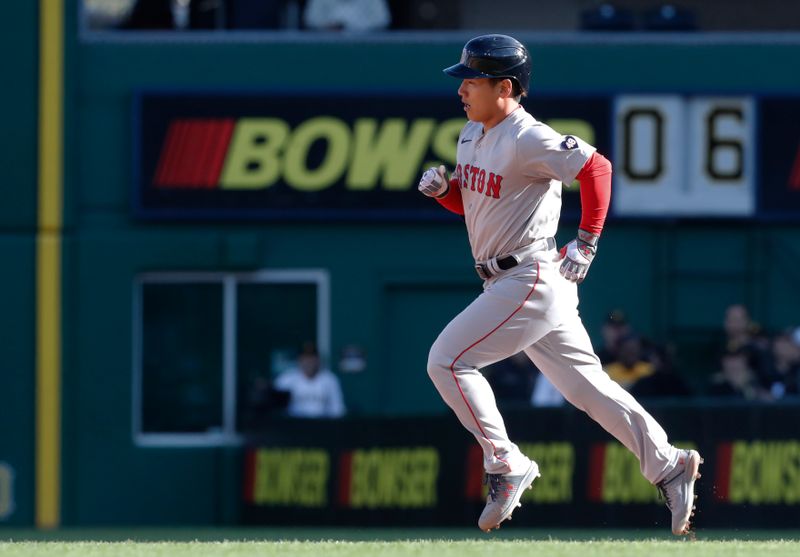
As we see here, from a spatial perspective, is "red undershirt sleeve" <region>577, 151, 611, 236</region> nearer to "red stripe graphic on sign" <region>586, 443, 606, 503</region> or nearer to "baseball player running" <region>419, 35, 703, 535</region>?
"baseball player running" <region>419, 35, 703, 535</region>

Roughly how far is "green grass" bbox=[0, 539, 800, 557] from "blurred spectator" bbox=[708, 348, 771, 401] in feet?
21.3

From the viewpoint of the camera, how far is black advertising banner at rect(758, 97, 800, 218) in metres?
15.9

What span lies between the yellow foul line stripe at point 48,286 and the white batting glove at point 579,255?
9.58m

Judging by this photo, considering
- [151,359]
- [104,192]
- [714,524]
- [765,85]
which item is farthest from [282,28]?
[714,524]

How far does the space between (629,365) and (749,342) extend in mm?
1292

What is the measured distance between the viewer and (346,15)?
16094 mm

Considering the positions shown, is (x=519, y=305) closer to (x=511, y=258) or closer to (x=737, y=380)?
(x=511, y=258)

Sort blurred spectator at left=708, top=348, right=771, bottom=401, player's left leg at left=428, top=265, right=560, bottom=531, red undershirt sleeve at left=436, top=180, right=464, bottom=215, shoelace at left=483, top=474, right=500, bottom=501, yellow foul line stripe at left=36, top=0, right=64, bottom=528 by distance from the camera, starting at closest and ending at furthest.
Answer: player's left leg at left=428, top=265, right=560, bottom=531 → shoelace at left=483, top=474, right=500, bottom=501 → red undershirt sleeve at left=436, top=180, right=464, bottom=215 → blurred spectator at left=708, top=348, right=771, bottom=401 → yellow foul line stripe at left=36, top=0, right=64, bottom=528

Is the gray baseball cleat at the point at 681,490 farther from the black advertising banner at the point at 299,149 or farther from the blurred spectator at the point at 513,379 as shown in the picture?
the black advertising banner at the point at 299,149

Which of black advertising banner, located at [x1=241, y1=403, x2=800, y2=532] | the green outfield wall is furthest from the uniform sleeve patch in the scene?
the green outfield wall

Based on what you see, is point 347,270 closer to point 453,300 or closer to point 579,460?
point 453,300

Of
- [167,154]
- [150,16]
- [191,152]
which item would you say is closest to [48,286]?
[167,154]

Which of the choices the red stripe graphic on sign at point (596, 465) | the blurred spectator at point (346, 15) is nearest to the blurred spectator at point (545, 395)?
the red stripe graphic on sign at point (596, 465)

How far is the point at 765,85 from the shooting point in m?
16.0
